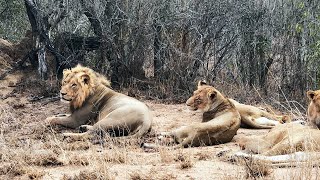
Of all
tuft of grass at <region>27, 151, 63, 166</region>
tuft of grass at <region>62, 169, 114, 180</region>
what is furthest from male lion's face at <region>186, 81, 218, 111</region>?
tuft of grass at <region>62, 169, 114, 180</region>

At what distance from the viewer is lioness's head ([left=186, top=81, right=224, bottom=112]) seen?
9.38 m

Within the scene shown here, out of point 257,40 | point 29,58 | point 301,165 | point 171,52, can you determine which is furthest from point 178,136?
point 29,58

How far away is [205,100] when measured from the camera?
9.45 meters

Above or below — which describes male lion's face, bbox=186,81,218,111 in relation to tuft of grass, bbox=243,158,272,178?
above

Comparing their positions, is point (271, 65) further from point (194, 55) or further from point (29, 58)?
point (29, 58)

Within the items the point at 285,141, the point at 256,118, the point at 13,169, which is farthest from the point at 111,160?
the point at 256,118

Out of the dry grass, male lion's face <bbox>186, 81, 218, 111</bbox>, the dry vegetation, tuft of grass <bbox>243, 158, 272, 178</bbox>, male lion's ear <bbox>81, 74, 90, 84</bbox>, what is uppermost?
male lion's ear <bbox>81, 74, 90, 84</bbox>

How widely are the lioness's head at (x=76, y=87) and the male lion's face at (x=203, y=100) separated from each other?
1878mm

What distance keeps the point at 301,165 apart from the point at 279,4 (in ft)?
28.9

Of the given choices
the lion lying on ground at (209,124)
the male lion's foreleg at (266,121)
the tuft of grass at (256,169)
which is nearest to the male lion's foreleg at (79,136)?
the lion lying on ground at (209,124)

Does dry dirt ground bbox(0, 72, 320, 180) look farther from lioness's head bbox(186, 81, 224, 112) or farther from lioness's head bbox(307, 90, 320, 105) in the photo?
lioness's head bbox(307, 90, 320, 105)

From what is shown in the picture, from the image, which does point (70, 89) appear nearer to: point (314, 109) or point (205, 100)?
point (205, 100)

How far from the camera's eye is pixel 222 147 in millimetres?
8445

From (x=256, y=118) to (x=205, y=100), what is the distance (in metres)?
1.38
